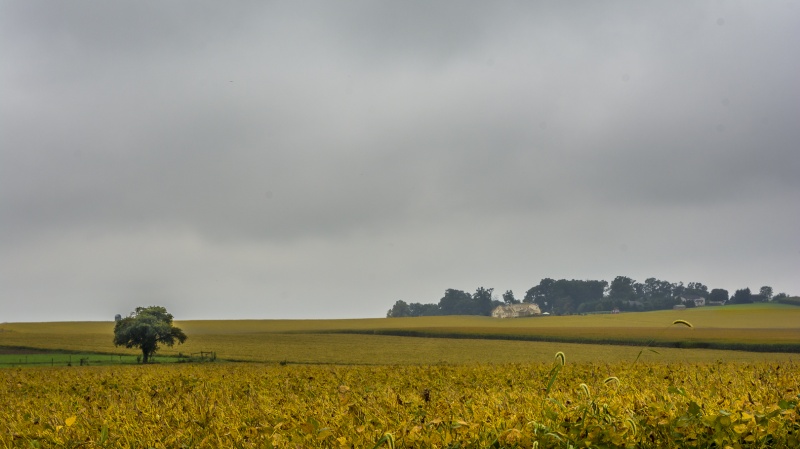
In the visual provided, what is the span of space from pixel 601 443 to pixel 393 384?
7.52 metres

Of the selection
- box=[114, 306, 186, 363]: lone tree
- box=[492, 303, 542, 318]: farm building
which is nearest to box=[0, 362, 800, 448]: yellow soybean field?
box=[114, 306, 186, 363]: lone tree

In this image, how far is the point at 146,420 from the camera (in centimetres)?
811

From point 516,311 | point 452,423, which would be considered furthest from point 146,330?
point 516,311

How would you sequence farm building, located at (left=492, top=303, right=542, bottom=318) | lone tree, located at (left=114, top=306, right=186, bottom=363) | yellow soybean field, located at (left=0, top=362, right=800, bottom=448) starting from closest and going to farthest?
yellow soybean field, located at (left=0, top=362, right=800, bottom=448), lone tree, located at (left=114, top=306, right=186, bottom=363), farm building, located at (left=492, top=303, right=542, bottom=318)

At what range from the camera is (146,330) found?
193ft

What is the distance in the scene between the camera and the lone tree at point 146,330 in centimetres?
5888

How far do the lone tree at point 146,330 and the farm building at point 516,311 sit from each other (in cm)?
11373

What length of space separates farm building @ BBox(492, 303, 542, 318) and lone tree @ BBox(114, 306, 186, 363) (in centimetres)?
11373

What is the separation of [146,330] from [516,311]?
122 m

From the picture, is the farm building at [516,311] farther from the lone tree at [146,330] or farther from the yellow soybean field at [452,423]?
the yellow soybean field at [452,423]

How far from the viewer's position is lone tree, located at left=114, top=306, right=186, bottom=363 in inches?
2318

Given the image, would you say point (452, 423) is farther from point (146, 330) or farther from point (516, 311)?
point (516, 311)

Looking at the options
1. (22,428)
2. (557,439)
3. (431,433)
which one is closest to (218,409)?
(22,428)

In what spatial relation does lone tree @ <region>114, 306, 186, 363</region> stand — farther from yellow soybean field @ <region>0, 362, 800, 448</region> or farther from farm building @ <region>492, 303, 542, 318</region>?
farm building @ <region>492, 303, 542, 318</region>
